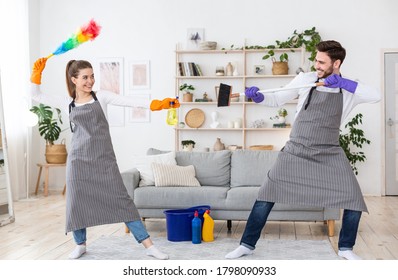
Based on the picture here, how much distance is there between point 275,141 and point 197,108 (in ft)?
3.88

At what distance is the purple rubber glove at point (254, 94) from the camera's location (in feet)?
11.7

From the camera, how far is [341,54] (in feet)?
11.9

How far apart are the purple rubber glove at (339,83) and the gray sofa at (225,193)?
4.83 feet

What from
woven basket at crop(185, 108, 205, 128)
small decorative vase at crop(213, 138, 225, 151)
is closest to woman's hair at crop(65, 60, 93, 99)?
small decorative vase at crop(213, 138, 225, 151)

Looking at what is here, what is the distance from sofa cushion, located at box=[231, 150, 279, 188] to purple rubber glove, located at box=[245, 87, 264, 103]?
163 cm

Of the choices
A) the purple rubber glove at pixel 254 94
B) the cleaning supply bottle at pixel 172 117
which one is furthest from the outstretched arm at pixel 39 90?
the purple rubber glove at pixel 254 94

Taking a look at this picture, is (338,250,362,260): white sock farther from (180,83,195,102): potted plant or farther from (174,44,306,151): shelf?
(180,83,195,102): potted plant

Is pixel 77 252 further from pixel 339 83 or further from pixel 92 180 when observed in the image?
pixel 339 83

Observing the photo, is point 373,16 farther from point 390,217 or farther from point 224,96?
point 224,96

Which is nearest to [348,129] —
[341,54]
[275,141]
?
[275,141]

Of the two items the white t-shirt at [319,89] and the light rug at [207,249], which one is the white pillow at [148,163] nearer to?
the light rug at [207,249]

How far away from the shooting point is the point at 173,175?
5121 mm

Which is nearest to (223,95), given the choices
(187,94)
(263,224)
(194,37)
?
(263,224)

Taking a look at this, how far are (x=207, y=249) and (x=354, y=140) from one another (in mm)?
3980
